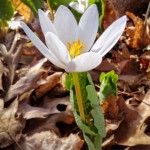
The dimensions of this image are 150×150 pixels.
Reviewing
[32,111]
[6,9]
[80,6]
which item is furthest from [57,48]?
[6,9]

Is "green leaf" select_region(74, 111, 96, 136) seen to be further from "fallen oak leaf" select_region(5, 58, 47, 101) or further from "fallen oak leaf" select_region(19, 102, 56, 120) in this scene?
"fallen oak leaf" select_region(5, 58, 47, 101)

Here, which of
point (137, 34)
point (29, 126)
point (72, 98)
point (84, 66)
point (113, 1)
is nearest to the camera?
point (84, 66)

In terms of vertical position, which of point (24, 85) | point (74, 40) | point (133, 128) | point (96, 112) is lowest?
point (133, 128)

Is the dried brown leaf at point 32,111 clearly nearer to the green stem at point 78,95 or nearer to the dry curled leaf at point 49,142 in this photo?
the dry curled leaf at point 49,142

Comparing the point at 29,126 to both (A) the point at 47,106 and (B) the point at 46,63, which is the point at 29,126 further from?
(B) the point at 46,63

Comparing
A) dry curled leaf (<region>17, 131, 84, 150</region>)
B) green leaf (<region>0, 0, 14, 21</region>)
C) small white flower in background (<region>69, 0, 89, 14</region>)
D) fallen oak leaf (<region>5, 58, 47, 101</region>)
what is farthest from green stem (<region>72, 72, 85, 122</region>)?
green leaf (<region>0, 0, 14, 21</region>)

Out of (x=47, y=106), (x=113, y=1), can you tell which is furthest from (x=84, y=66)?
(x=113, y=1)

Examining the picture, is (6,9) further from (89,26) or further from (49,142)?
(89,26)
